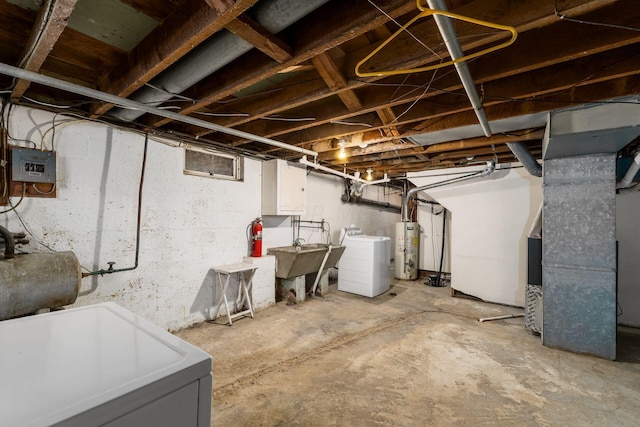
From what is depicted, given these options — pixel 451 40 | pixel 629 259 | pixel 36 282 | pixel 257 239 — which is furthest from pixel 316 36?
pixel 629 259

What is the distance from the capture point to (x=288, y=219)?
461 cm

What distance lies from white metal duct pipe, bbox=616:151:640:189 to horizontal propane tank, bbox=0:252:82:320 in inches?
186

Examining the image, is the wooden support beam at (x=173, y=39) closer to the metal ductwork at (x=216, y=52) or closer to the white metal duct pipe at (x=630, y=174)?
the metal ductwork at (x=216, y=52)

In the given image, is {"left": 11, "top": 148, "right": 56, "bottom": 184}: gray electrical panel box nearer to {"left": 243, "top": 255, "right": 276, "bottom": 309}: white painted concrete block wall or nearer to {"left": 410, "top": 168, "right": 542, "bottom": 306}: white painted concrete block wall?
{"left": 243, "top": 255, "right": 276, "bottom": 309}: white painted concrete block wall

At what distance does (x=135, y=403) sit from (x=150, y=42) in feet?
6.14

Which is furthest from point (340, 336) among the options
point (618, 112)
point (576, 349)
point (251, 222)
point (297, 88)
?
point (618, 112)

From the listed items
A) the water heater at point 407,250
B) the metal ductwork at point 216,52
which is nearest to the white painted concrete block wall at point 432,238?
the water heater at point 407,250

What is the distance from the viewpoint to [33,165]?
221 centimetres

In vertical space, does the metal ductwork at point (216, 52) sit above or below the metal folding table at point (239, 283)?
above

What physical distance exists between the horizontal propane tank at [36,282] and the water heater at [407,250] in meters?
5.10

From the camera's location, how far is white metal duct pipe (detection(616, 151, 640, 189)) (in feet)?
8.29

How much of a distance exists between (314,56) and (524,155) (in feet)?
9.69

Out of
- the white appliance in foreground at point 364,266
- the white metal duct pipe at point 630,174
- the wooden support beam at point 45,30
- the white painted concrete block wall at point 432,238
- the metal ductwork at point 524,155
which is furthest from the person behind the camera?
the white painted concrete block wall at point 432,238

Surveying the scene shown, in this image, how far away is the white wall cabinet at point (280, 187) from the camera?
3961mm
